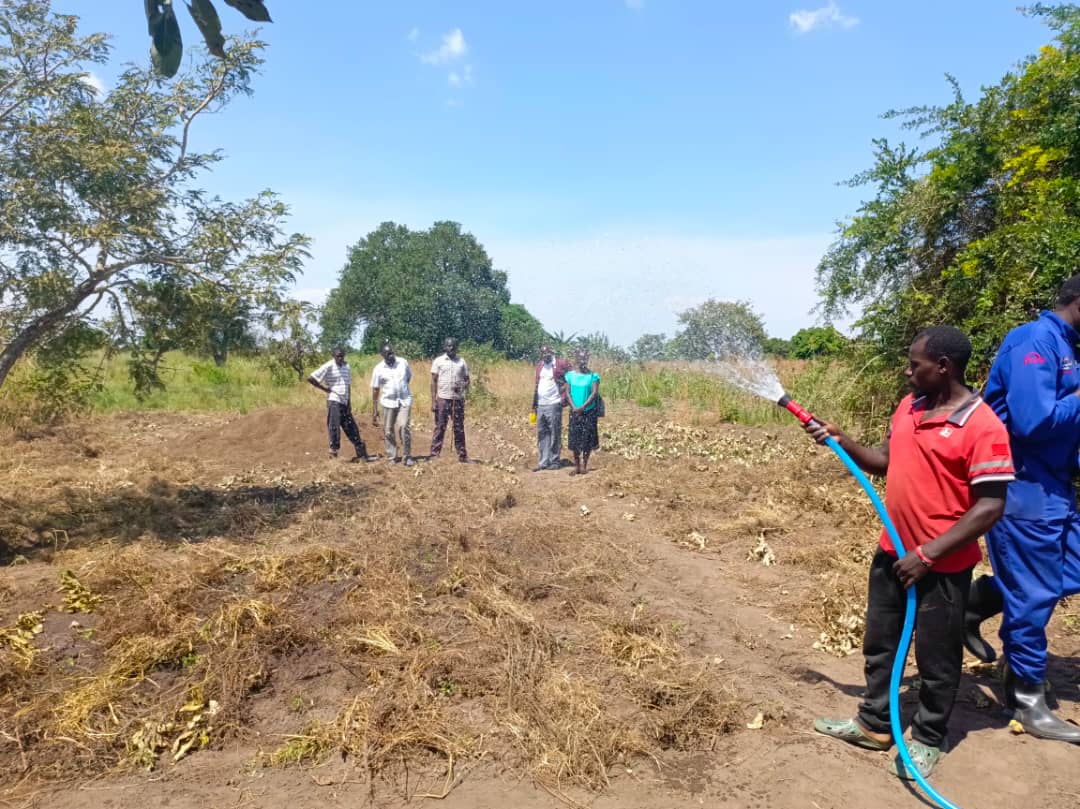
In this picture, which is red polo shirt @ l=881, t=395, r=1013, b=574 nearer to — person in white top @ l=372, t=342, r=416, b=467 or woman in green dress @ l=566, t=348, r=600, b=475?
woman in green dress @ l=566, t=348, r=600, b=475

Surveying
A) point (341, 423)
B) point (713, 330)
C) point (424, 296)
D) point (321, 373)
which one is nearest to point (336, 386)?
point (321, 373)

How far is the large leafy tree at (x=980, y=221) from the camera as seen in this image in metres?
6.20

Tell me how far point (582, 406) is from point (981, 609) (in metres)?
6.43

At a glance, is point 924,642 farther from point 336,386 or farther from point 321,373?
point 321,373

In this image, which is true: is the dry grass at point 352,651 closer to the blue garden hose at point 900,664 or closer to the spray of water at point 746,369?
the blue garden hose at point 900,664

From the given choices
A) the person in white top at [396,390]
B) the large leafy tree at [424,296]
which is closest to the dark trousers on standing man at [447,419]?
the person in white top at [396,390]

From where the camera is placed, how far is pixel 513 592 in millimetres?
4844

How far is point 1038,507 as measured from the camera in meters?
3.27

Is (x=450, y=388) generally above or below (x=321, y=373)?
below

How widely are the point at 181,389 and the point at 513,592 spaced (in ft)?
58.4

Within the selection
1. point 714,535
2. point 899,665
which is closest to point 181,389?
point 714,535

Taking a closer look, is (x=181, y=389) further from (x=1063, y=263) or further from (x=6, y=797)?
(x=1063, y=263)

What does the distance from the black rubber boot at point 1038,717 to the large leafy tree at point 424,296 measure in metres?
28.1

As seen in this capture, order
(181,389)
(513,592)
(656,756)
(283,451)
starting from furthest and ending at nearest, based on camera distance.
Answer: (181,389) < (283,451) < (513,592) < (656,756)
